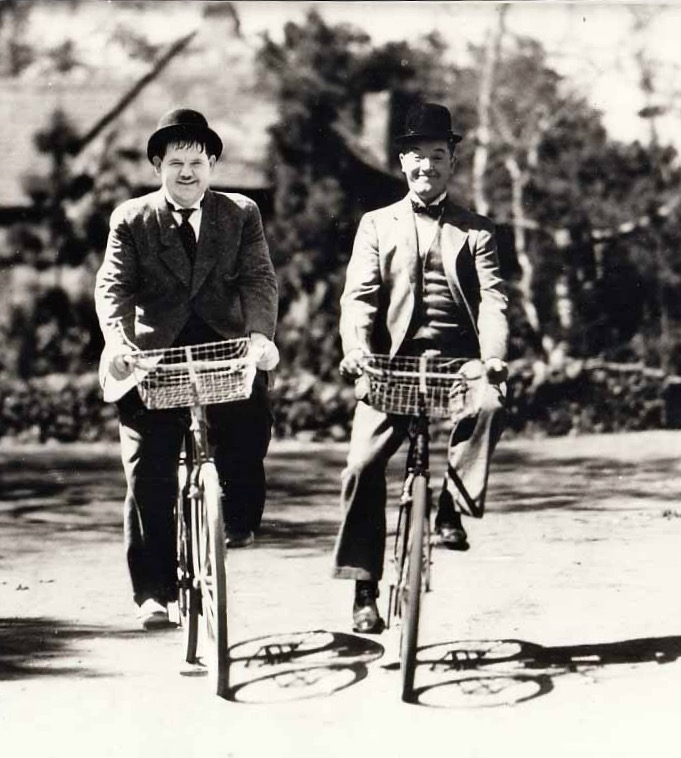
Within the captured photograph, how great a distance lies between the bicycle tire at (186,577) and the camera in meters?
4.86

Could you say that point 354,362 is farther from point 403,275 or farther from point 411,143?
point 411,143

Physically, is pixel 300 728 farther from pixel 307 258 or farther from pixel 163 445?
pixel 307 258

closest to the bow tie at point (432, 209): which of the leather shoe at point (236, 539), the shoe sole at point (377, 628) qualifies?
the leather shoe at point (236, 539)

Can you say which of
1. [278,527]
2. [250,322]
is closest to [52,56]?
[278,527]

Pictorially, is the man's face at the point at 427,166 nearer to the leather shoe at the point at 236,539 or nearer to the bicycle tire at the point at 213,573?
the bicycle tire at the point at 213,573

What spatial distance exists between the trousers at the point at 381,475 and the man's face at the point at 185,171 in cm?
110

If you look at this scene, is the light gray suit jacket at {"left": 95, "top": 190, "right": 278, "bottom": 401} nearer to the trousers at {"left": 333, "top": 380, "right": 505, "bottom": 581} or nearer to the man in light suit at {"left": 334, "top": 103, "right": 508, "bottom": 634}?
the man in light suit at {"left": 334, "top": 103, "right": 508, "bottom": 634}

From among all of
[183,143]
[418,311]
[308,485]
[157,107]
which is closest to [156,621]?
[418,311]

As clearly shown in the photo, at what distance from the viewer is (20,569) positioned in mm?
6289

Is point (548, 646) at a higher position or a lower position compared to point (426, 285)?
lower

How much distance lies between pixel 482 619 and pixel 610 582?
0.82 metres

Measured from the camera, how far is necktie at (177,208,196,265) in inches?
197

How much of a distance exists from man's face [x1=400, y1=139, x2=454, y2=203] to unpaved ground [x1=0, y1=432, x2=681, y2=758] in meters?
1.84

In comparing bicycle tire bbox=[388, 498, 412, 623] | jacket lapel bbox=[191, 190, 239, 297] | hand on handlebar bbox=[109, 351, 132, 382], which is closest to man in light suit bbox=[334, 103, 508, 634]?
bicycle tire bbox=[388, 498, 412, 623]
